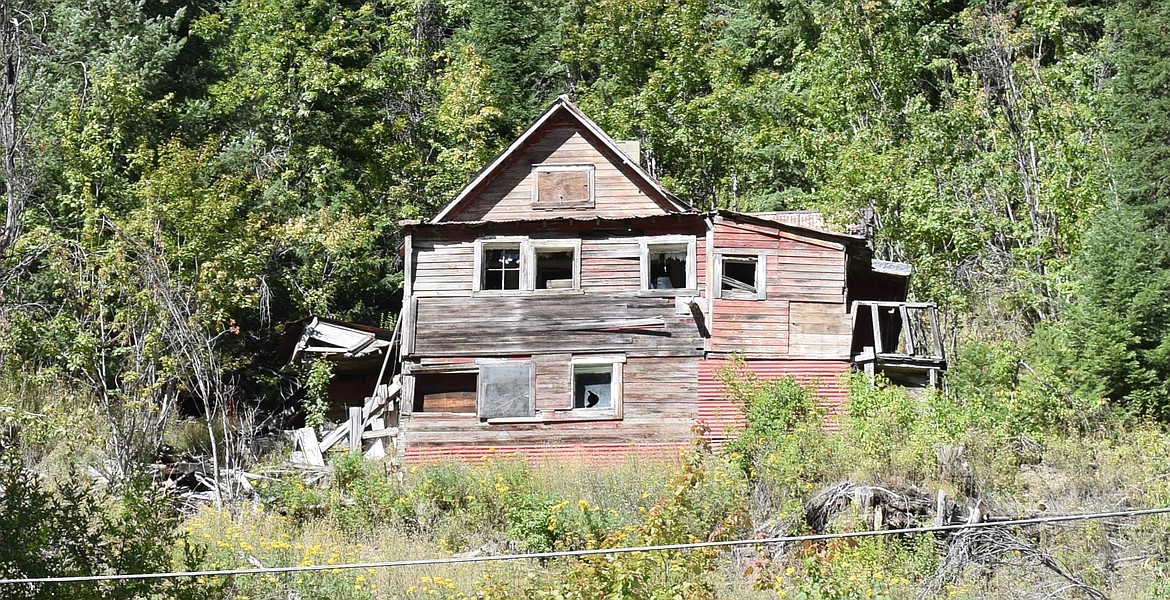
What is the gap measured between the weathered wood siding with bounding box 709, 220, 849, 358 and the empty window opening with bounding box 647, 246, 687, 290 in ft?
3.34

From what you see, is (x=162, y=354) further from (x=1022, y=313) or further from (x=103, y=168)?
(x=1022, y=313)

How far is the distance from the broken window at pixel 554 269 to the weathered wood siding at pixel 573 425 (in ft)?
6.07

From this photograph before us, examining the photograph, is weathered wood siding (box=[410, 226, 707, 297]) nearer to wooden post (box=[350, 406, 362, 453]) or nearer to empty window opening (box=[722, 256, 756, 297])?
empty window opening (box=[722, 256, 756, 297])

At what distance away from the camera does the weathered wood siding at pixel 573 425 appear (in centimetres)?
2778

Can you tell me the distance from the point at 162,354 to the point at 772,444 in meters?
13.2

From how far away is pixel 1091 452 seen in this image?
24.4 m

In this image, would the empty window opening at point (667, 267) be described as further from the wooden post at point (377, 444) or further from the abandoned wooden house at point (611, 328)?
the wooden post at point (377, 444)

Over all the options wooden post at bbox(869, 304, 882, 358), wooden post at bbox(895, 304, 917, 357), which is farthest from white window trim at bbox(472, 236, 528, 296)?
wooden post at bbox(895, 304, 917, 357)

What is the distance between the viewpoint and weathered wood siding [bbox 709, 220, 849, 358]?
92.4 ft

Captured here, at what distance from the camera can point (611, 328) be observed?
28422mm

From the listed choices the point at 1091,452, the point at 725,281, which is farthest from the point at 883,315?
the point at 1091,452

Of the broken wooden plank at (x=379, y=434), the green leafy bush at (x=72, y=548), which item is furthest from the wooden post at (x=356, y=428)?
the green leafy bush at (x=72, y=548)

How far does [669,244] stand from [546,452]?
5343 millimetres

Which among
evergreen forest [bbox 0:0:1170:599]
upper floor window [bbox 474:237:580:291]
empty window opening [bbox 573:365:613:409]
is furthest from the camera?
upper floor window [bbox 474:237:580:291]
